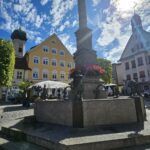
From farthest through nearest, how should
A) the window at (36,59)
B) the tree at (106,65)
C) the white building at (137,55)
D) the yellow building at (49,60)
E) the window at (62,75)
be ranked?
the tree at (106,65)
the window at (62,75)
the window at (36,59)
the yellow building at (49,60)
the white building at (137,55)

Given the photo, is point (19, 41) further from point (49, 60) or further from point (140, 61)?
point (140, 61)

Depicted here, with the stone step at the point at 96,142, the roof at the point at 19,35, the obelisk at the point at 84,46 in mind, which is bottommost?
the stone step at the point at 96,142

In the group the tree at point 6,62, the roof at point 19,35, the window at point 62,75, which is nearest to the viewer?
the tree at point 6,62

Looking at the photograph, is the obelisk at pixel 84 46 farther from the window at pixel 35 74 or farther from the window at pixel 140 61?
the window at pixel 140 61

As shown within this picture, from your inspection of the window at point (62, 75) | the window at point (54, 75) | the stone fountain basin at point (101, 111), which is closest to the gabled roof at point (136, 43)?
the window at point (62, 75)

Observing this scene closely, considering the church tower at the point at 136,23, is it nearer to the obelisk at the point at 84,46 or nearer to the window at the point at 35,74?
the window at the point at 35,74

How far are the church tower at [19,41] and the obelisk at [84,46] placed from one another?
35.2 m

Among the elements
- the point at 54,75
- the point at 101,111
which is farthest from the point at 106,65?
the point at 101,111

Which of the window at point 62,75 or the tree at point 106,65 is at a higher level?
the tree at point 106,65

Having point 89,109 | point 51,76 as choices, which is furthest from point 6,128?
point 51,76

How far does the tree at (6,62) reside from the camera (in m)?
24.6

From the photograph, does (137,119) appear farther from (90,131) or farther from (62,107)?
(62,107)

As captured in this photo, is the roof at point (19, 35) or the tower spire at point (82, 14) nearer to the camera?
the tower spire at point (82, 14)

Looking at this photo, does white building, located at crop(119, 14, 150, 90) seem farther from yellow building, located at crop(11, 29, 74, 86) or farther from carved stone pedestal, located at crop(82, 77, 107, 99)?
carved stone pedestal, located at crop(82, 77, 107, 99)
